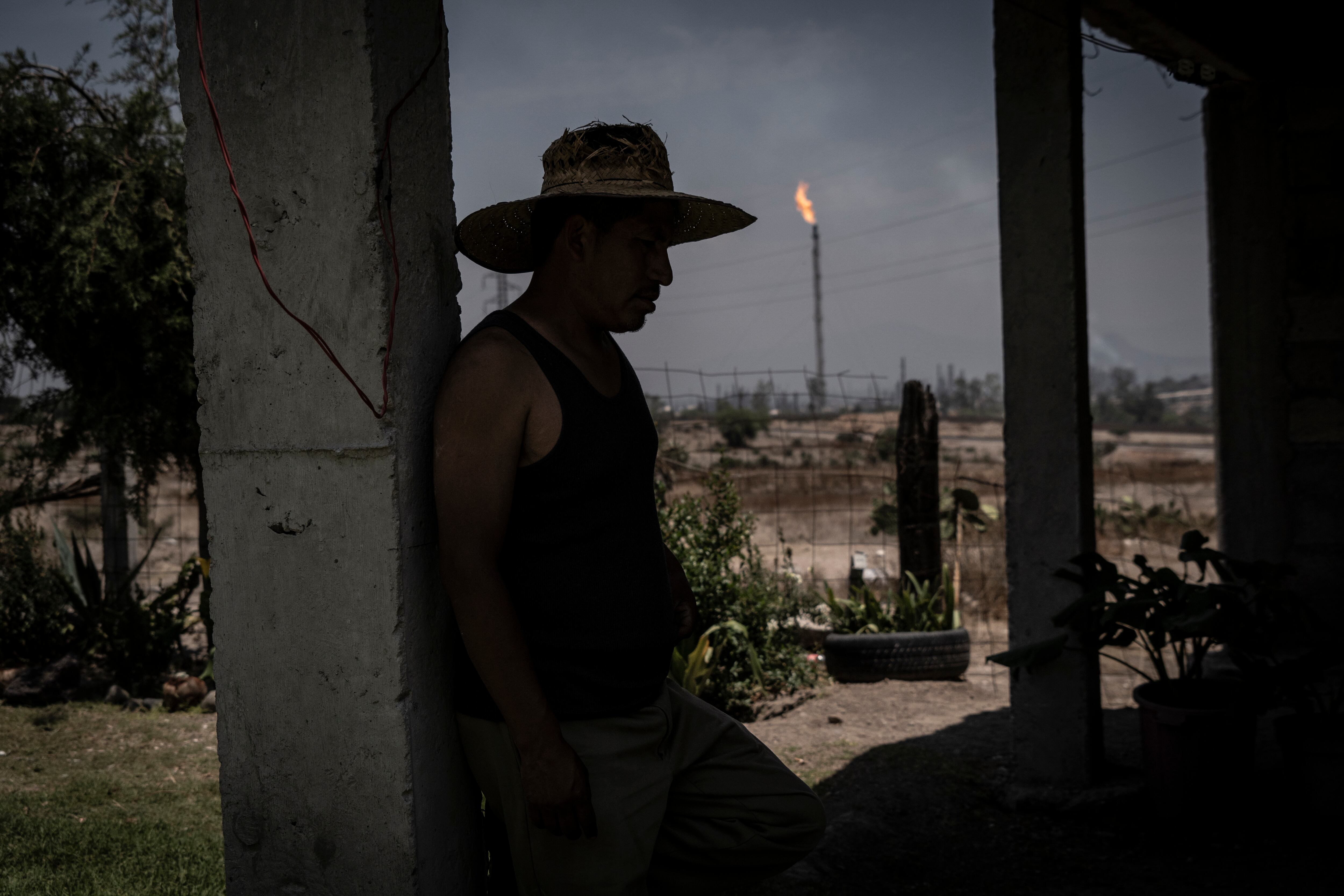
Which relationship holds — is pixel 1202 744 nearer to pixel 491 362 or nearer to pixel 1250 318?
pixel 1250 318

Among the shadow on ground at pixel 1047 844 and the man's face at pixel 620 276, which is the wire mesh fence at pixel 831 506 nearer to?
Result: the shadow on ground at pixel 1047 844

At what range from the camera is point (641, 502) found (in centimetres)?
194

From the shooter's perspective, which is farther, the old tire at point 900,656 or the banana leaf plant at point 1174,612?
the old tire at point 900,656

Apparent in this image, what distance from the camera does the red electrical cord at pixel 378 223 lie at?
1737mm

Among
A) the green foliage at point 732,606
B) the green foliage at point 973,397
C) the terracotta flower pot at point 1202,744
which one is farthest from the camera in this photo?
the green foliage at point 973,397

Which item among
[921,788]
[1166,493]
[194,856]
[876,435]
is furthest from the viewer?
A: [1166,493]

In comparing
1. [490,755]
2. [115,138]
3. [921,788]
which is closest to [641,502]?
[490,755]

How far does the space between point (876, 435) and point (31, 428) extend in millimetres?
7472

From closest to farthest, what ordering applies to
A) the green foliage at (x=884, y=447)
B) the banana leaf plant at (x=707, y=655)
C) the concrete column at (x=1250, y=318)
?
the concrete column at (x=1250, y=318), the banana leaf plant at (x=707, y=655), the green foliage at (x=884, y=447)

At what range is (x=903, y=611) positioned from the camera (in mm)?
6824

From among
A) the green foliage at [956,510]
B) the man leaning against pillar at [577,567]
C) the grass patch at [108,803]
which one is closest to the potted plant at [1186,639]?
the man leaning against pillar at [577,567]

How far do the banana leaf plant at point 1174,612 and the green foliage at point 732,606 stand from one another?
2.16 metres

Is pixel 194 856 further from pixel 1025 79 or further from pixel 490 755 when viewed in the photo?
pixel 1025 79

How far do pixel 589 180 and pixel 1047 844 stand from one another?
333 cm
